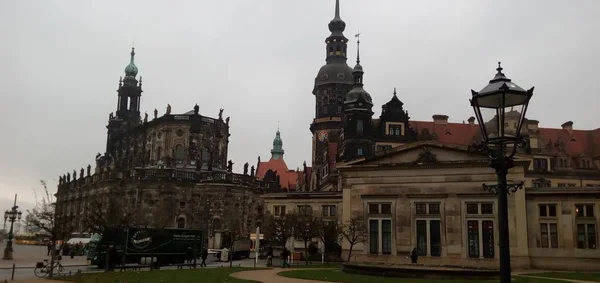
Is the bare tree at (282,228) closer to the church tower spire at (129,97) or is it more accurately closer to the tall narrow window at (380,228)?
the tall narrow window at (380,228)

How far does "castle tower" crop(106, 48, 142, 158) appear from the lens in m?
110

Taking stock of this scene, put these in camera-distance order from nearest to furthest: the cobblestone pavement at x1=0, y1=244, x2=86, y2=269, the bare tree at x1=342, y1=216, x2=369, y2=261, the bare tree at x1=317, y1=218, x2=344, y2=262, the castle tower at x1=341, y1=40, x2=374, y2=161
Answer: the cobblestone pavement at x1=0, y1=244, x2=86, y2=269 < the bare tree at x1=342, y1=216, x2=369, y2=261 < the bare tree at x1=317, y1=218, x2=344, y2=262 < the castle tower at x1=341, y1=40, x2=374, y2=161

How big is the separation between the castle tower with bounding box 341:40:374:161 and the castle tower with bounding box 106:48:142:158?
5159 cm

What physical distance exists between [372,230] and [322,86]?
60.1 metres

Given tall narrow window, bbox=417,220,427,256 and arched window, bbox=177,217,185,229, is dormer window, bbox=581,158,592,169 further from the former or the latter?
arched window, bbox=177,217,185,229

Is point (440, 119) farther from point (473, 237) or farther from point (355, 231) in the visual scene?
point (355, 231)

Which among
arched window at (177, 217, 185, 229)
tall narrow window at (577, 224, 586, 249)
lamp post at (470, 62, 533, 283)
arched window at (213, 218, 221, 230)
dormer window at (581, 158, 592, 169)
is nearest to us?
lamp post at (470, 62, 533, 283)

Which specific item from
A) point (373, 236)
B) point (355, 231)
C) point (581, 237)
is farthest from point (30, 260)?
point (581, 237)

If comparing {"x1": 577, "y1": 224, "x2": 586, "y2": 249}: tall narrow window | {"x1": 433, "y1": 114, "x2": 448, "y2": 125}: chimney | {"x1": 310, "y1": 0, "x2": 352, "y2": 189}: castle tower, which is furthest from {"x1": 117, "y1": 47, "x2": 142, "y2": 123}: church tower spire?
{"x1": 577, "y1": 224, "x2": 586, "y2": 249}: tall narrow window

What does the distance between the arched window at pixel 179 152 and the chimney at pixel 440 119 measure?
4012cm

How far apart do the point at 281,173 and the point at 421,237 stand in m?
88.7

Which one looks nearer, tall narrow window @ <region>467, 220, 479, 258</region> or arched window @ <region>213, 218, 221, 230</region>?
tall narrow window @ <region>467, 220, 479, 258</region>

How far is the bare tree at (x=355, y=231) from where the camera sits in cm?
4516

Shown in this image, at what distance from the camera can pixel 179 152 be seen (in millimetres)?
88812
